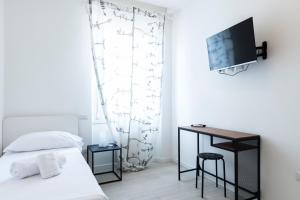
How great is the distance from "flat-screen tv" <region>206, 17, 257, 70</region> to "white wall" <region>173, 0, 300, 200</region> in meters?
0.24

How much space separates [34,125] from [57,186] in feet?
5.72

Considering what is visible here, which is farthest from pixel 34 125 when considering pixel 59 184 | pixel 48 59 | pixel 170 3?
pixel 170 3

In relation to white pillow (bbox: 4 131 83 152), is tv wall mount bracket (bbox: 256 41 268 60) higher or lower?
higher

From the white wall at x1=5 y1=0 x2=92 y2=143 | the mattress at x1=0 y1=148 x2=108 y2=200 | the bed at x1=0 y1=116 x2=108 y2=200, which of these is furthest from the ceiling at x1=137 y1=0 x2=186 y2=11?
the mattress at x1=0 y1=148 x2=108 y2=200

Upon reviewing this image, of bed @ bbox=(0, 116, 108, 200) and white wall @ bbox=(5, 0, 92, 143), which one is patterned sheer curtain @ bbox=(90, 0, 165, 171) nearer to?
white wall @ bbox=(5, 0, 92, 143)

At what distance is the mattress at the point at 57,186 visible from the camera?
1374 mm

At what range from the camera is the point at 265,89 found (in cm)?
231

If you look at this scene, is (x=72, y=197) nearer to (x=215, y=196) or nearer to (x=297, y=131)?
(x=215, y=196)

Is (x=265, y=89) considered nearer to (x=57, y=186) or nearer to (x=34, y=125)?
(x=57, y=186)

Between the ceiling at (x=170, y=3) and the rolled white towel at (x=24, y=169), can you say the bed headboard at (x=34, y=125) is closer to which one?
the rolled white towel at (x=24, y=169)

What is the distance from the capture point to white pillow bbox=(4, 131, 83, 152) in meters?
2.53

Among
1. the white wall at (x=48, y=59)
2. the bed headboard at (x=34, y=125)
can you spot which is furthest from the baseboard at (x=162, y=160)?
the bed headboard at (x=34, y=125)

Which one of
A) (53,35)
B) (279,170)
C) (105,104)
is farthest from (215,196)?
(53,35)

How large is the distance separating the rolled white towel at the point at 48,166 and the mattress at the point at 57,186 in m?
0.05
